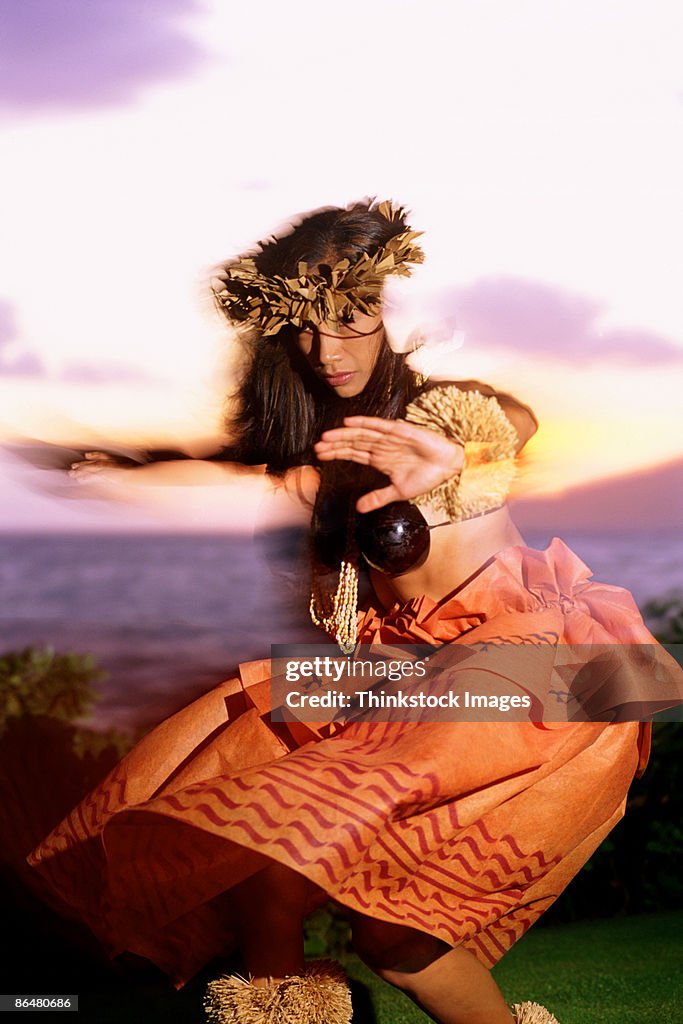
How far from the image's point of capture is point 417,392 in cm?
188

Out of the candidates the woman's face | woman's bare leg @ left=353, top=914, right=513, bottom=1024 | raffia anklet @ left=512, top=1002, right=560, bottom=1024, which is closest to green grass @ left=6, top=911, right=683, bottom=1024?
raffia anklet @ left=512, top=1002, right=560, bottom=1024

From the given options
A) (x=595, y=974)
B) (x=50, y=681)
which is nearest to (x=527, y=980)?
(x=595, y=974)

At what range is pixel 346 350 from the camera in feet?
6.11

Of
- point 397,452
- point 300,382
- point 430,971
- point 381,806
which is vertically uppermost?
point 300,382

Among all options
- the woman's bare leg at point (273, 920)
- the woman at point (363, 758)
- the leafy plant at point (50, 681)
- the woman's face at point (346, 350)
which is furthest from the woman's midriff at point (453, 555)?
the leafy plant at point (50, 681)

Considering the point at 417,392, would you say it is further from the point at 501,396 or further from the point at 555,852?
the point at 555,852

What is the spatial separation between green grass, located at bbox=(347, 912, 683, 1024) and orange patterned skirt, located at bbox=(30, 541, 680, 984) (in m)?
0.58

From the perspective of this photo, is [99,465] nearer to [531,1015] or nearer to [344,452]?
[344,452]

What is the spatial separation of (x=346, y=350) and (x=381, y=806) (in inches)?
28.1

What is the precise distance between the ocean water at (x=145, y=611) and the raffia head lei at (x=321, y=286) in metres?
0.56

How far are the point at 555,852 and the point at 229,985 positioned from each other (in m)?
0.47

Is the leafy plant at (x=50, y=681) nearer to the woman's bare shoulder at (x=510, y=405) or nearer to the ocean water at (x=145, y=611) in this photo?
the ocean water at (x=145, y=611)

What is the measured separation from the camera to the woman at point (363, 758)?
1.54 metres

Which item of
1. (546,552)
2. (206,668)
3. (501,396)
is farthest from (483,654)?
(206,668)
